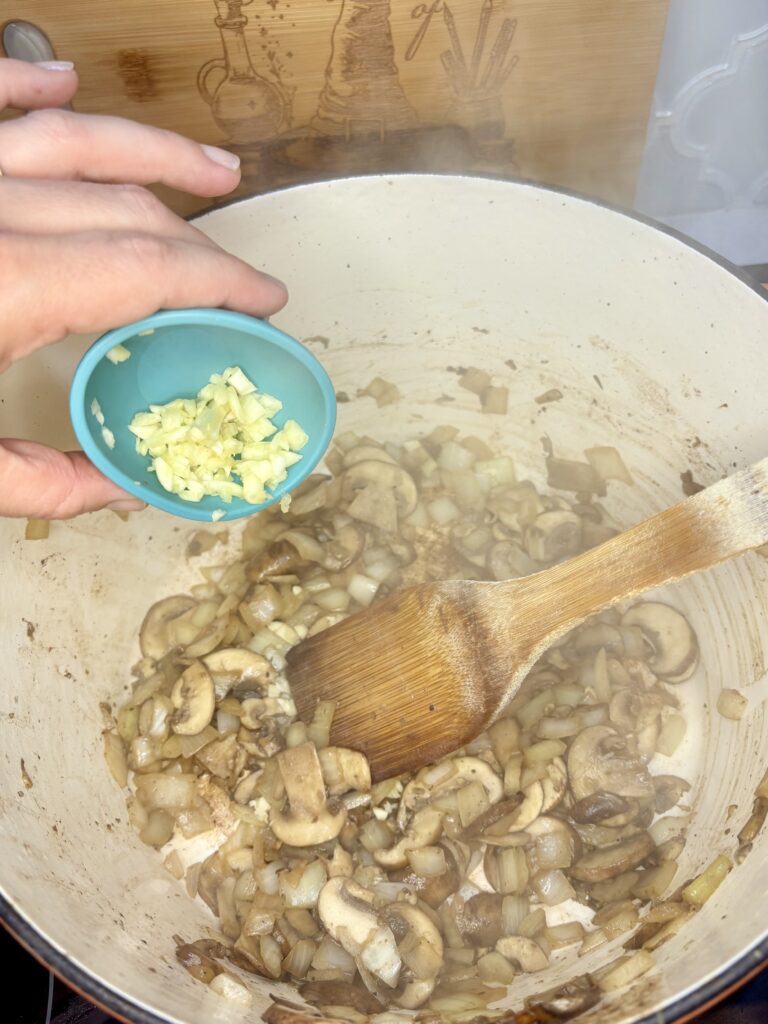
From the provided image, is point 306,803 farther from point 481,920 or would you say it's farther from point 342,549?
point 342,549

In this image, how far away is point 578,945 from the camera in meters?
1.77

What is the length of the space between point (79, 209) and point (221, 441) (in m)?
0.45

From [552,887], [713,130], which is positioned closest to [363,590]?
[552,887]

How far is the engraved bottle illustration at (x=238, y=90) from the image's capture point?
1914mm

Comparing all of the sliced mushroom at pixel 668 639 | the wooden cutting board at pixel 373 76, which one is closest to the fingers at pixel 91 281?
the wooden cutting board at pixel 373 76

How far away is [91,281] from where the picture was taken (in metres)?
1.26

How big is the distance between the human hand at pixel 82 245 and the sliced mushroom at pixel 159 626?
69 centimetres

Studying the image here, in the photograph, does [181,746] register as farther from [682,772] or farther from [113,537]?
[682,772]

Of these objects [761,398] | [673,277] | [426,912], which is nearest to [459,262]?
[673,277]

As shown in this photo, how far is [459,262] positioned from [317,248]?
12.7 inches

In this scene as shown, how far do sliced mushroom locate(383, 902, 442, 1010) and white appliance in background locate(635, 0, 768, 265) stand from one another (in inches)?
79.5

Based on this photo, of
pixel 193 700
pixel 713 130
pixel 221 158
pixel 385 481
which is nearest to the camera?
pixel 221 158

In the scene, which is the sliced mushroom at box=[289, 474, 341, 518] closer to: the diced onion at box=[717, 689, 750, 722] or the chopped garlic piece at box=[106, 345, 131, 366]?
the chopped garlic piece at box=[106, 345, 131, 366]

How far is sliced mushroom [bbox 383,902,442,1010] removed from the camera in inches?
66.7
